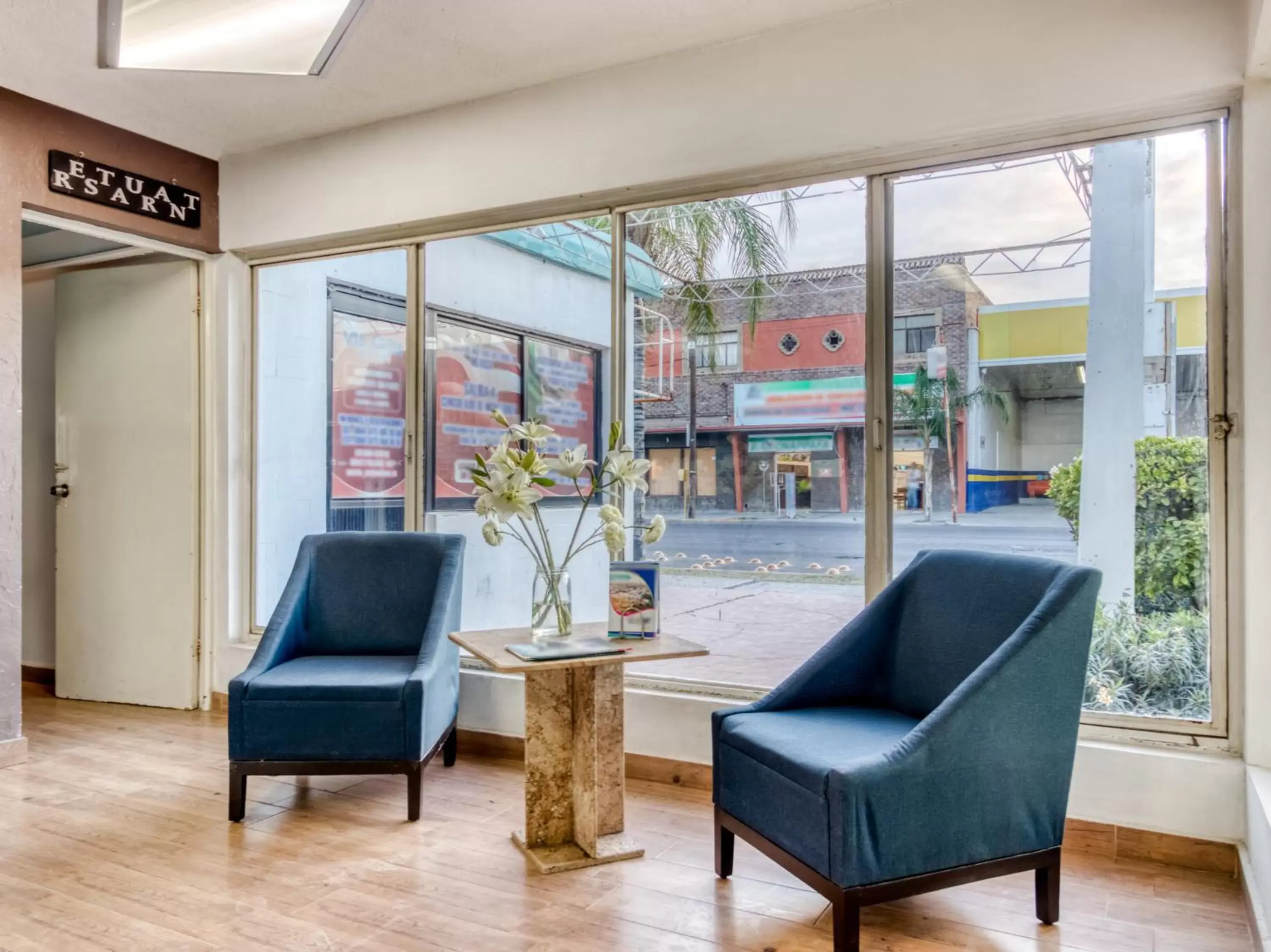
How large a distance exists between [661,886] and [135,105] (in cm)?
361

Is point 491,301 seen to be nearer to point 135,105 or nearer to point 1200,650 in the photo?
point 135,105

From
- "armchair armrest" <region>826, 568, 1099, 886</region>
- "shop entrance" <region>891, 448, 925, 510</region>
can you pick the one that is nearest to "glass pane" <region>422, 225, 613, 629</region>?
"shop entrance" <region>891, 448, 925, 510</region>

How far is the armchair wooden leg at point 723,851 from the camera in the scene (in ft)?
7.79

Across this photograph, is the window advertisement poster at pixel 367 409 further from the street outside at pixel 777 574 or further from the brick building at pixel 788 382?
the street outside at pixel 777 574

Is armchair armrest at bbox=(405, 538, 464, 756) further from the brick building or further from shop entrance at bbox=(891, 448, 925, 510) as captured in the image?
shop entrance at bbox=(891, 448, 925, 510)

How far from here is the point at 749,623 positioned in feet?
10.9

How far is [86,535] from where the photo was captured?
4445 millimetres

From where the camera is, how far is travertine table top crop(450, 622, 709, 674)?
2307 mm

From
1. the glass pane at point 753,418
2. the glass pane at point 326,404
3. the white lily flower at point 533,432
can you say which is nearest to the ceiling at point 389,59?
the glass pane at point 753,418

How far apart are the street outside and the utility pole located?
0.10m

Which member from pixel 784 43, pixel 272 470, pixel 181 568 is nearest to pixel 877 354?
pixel 784 43

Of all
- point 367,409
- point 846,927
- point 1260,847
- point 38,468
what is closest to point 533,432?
point 846,927

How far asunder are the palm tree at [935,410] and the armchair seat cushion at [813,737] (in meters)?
0.85

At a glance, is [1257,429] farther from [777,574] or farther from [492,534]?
[492,534]
